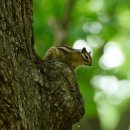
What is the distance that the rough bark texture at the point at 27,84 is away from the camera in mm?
3006

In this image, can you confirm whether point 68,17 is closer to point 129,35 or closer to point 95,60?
point 95,60

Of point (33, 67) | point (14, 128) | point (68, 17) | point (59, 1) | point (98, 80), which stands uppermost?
point (59, 1)

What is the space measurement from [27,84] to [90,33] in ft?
20.4

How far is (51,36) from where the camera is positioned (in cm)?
934

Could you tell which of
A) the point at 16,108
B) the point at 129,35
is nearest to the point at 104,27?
the point at 129,35

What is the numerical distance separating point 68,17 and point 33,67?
5619 millimetres

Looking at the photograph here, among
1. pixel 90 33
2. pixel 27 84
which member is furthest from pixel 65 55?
pixel 90 33

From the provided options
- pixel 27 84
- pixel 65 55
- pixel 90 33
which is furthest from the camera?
pixel 90 33

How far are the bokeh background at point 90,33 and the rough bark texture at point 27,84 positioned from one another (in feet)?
15.8

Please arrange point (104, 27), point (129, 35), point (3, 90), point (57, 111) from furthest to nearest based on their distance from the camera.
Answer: point (129, 35), point (104, 27), point (57, 111), point (3, 90)

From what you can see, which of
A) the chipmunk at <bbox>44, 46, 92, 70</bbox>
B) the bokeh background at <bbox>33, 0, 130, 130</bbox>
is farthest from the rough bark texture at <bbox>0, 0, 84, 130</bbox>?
the bokeh background at <bbox>33, 0, 130, 130</bbox>

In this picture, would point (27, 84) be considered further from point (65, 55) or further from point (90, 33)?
point (90, 33)

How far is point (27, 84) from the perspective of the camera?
3.17 meters

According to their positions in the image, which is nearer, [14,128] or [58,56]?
[14,128]
